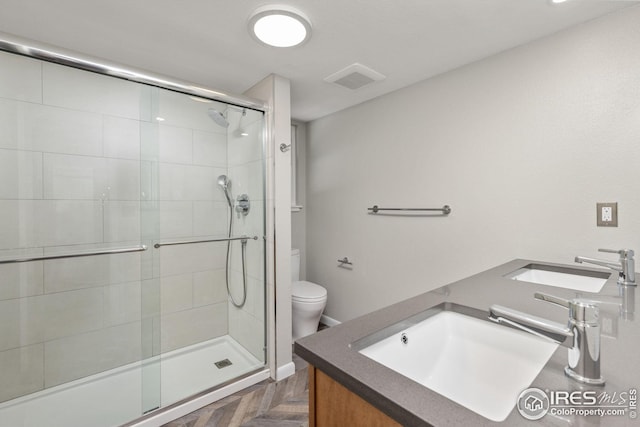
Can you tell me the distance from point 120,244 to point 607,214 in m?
2.69

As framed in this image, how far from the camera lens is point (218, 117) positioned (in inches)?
81.3

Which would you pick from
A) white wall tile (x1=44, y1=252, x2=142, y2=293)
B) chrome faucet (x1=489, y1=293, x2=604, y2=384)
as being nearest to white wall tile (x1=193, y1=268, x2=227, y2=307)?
white wall tile (x1=44, y1=252, x2=142, y2=293)

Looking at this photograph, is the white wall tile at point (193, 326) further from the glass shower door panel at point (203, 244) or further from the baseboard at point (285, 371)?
the baseboard at point (285, 371)

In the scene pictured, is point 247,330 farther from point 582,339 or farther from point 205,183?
point 582,339

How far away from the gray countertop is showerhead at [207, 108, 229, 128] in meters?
1.76

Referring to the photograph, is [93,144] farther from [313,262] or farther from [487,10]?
[487,10]

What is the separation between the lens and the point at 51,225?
1673 millimetres

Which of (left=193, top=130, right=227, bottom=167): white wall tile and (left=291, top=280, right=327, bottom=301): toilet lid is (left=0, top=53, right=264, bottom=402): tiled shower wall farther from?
(left=291, top=280, right=327, bottom=301): toilet lid

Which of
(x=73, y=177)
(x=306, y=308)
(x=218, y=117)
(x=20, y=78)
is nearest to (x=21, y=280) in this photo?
(x=73, y=177)

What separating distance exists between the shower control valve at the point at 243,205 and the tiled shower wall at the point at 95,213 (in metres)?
0.08

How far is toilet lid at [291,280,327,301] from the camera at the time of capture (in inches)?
94.8

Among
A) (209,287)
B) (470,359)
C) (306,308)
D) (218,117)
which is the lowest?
(306,308)

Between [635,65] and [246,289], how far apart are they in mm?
2544

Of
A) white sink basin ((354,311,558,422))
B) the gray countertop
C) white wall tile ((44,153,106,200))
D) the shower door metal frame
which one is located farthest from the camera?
white wall tile ((44,153,106,200))
